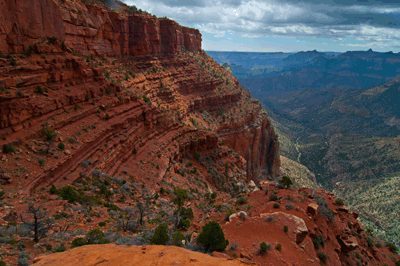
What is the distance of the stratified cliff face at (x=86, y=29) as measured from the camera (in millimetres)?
19688

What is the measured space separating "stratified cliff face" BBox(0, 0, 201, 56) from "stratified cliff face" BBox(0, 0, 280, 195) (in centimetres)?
10

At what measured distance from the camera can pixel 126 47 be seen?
1743 inches

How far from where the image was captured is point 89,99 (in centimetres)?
2509

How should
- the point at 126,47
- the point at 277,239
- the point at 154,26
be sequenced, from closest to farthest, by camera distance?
the point at 277,239
the point at 126,47
the point at 154,26

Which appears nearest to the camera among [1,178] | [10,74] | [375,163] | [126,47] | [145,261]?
[145,261]

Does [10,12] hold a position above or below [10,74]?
above

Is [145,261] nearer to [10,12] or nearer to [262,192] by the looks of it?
[262,192]

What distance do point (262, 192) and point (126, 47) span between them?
36.9 metres

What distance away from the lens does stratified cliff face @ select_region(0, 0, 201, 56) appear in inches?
775

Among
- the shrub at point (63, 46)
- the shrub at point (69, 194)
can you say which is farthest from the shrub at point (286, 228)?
the shrub at point (63, 46)

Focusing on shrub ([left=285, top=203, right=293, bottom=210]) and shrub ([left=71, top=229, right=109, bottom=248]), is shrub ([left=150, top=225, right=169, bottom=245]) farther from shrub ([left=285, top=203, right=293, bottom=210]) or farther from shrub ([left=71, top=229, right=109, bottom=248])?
shrub ([left=285, top=203, right=293, bottom=210])

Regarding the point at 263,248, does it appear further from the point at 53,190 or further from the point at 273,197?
the point at 53,190

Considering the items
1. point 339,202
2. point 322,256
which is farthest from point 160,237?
point 339,202

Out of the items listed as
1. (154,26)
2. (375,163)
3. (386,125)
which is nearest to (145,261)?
(154,26)
